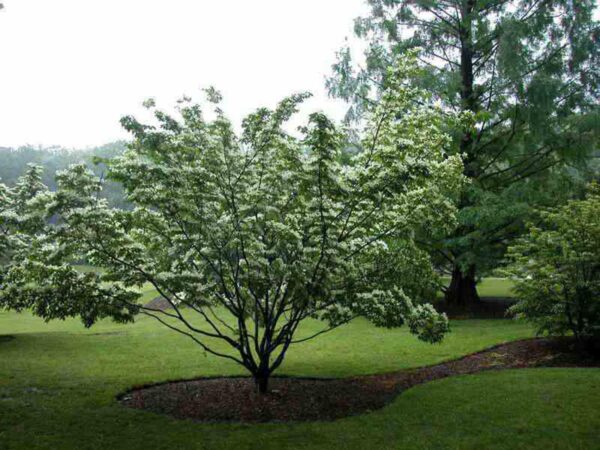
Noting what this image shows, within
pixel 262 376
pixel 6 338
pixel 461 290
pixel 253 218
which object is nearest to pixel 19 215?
pixel 253 218

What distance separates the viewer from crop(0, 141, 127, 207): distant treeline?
65.9 meters

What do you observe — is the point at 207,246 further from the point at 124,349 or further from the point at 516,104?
the point at 516,104

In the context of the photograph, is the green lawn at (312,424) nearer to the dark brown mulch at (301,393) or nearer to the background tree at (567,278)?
the dark brown mulch at (301,393)

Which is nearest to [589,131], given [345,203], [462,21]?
[462,21]

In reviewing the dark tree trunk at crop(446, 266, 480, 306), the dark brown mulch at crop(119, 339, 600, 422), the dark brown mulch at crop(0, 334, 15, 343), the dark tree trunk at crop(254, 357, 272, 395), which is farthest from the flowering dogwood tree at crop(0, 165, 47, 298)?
the dark tree trunk at crop(446, 266, 480, 306)

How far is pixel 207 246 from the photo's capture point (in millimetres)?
7438

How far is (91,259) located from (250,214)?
8.22 ft

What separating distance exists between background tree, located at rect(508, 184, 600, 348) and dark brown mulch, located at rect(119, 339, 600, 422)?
0.84m

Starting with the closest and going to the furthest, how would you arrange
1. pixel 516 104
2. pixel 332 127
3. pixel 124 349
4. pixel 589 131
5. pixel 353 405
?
pixel 332 127, pixel 353 405, pixel 124 349, pixel 589 131, pixel 516 104

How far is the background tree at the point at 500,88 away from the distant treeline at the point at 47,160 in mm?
49793

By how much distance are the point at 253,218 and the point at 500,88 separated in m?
12.5

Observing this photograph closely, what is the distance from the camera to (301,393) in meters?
8.49

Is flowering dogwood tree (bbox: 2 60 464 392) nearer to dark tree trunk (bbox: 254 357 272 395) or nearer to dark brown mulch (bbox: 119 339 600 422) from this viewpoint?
dark tree trunk (bbox: 254 357 272 395)

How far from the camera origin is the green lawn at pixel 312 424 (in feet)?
20.0
